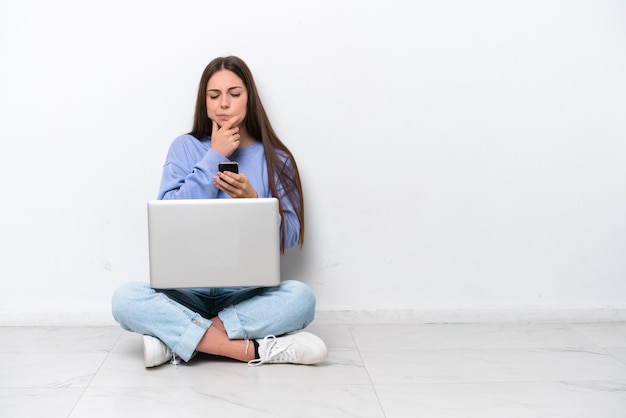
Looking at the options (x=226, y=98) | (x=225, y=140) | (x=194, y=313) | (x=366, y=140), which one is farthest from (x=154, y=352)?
(x=366, y=140)

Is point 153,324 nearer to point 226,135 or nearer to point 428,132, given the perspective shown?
point 226,135

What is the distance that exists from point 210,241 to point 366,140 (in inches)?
25.7

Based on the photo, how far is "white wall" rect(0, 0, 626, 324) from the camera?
214 cm

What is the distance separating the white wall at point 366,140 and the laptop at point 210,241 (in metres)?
0.45

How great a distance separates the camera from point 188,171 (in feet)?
6.70

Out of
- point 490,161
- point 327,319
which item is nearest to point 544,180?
point 490,161

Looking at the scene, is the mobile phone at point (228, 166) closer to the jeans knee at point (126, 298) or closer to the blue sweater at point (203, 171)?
the blue sweater at point (203, 171)

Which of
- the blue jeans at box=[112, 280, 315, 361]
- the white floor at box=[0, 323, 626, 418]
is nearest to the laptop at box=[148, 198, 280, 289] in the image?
the blue jeans at box=[112, 280, 315, 361]

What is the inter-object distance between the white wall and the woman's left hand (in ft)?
1.12

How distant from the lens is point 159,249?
5.79 ft

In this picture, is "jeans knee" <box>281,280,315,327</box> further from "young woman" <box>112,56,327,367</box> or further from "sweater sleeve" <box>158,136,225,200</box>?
"sweater sleeve" <box>158,136,225,200</box>

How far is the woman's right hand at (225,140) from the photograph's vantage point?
1.99 metres

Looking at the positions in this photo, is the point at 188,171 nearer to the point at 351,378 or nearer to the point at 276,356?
the point at 276,356

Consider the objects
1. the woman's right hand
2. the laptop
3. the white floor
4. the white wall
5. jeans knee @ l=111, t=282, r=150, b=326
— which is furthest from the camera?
the white wall
